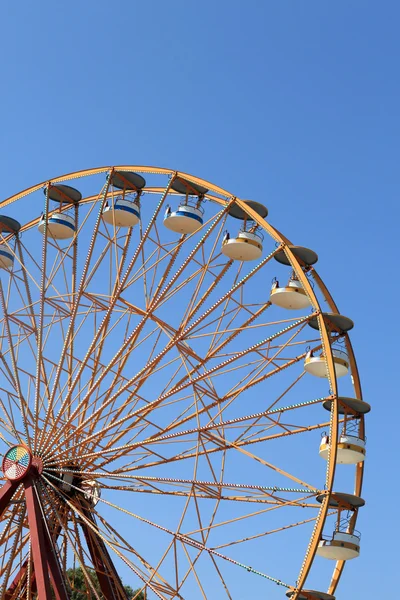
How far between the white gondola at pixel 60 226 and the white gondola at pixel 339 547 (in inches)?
461

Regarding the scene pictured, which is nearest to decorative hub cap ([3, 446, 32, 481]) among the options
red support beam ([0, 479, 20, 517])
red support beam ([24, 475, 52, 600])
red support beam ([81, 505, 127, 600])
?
red support beam ([0, 479, 20, 517])

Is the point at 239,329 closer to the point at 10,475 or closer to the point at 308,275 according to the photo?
the point at 308,275

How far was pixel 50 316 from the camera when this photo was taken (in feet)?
99.3

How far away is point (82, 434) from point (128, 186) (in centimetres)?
712

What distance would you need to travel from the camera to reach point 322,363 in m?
25.4

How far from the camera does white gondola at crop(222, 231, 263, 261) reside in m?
26.4

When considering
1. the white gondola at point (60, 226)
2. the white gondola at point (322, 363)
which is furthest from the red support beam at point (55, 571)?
the white gondola at point (60, 226)

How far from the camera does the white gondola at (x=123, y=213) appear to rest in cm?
2844

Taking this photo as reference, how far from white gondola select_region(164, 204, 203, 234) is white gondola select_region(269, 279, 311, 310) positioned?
2772 mm

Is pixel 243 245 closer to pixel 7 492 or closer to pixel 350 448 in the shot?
pixel 350 448

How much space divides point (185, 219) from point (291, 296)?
11.9ft

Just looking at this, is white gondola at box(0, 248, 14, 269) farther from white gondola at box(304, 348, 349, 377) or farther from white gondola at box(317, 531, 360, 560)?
white gondola at box(317, 531, 360, 560)

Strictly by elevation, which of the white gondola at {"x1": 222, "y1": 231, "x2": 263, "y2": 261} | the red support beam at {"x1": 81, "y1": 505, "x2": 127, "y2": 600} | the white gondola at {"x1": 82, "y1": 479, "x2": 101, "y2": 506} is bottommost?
the red support beam at {"x1": 81, "y1": 505, "x2": 127, "y2": 600}

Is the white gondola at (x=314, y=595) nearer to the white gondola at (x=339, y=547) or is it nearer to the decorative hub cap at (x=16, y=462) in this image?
the white gondola at (x=339, y=547)
